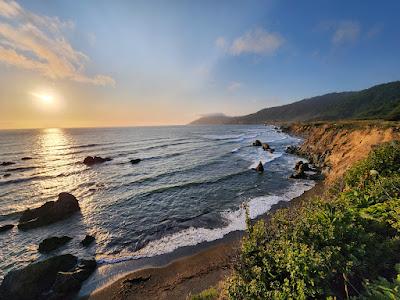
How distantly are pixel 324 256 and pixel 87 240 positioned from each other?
16.1 metres

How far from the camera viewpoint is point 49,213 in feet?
66.2

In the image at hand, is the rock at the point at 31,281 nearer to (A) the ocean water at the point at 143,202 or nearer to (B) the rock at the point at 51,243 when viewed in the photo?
(A) the ocean water at the point at 143,202

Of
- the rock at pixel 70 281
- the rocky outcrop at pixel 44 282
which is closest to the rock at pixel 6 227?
the rocky outcrop at pixel 44 282

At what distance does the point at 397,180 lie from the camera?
781cm

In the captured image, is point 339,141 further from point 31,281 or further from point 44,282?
point 31,281

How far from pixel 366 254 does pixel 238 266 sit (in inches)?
128

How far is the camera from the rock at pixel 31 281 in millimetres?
10969

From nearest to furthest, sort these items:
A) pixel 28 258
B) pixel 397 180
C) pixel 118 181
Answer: pixel 397 180
pixel 28 258
pixel 118 181

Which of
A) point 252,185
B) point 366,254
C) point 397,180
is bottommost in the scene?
point 252,185

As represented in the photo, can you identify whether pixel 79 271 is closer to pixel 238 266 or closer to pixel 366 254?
pixel 238 266

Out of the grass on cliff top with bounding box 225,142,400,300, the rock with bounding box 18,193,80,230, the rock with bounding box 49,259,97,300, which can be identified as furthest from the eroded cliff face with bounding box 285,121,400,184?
the rock with bounding box 18,193,80,230

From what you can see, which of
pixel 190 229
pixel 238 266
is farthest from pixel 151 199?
pixel 238 266

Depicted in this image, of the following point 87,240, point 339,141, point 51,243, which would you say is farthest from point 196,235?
point 339,141

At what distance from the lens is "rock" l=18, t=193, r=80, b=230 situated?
19.0 m
